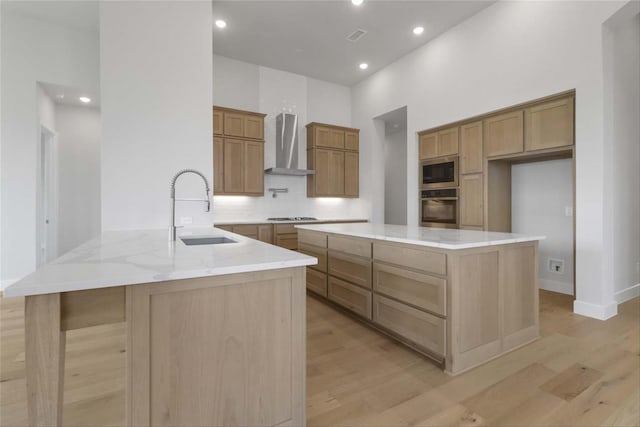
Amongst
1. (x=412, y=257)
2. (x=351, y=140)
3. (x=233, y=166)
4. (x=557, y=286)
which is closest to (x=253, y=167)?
(x=233, y=166)

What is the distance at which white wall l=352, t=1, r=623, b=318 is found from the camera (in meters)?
2.96

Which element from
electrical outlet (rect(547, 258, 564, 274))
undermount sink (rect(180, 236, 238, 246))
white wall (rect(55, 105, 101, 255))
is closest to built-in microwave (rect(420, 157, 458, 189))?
electrical outlet (rect(547, 258, 564, 274))

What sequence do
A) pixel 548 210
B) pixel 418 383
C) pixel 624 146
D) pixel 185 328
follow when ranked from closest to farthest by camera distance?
pixel 185 328 → pixel 418 383 → pixel 624 146 → pixel 548 210

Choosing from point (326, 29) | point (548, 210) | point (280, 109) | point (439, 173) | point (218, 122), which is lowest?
point (548, 210)

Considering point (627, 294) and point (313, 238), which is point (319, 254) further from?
point (627, 294)

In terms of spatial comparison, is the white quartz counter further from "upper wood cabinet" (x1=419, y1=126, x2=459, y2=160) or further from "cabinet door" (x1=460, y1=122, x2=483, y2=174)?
"upper wood cabinet" (x1=419, y1=126, x2=459, y2=160)

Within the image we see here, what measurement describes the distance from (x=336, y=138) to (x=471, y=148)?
8.63 feet

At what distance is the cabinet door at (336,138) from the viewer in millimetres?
5992

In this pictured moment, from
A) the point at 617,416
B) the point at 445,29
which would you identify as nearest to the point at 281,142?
the point at 445,29

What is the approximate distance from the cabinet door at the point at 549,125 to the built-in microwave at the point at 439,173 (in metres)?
1.04

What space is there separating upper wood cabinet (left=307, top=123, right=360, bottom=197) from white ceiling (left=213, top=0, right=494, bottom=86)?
1221 mm

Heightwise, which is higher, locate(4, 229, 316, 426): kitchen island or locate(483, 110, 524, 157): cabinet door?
locate(483, 110, 524, 157): cabinet door

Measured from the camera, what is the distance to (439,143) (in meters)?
4.72

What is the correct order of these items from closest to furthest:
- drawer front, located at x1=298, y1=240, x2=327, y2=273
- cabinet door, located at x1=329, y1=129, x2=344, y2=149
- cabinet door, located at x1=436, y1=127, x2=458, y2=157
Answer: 1. drawer front, located at x1=298, y1=240, x2=327, y2=273
2. cabinet door, located at x1=436, y1=127, x2=458, y2=157
3. cabinet door, located at x1=329, y1=129, x2=344, y2=149
